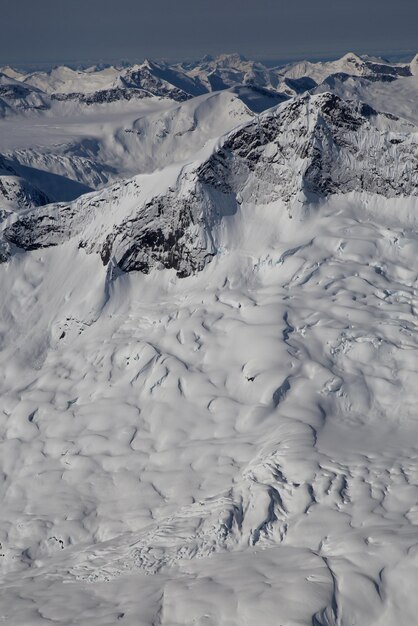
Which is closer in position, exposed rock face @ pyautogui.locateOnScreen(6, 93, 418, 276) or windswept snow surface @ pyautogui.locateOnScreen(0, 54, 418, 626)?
windswept snow surface @ pyautogui.locateOnScreen(0, 54, 418, 626)

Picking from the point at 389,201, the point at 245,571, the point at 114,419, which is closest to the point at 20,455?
the point at 114,419

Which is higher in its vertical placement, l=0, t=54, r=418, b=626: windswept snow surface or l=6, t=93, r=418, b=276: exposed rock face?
l=6, t=93, r=418, b=276: exposed rock face

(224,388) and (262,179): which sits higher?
(262,179)

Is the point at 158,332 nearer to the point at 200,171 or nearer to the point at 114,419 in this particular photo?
the point at 114,419

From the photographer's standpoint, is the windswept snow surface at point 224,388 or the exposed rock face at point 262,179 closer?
the windswept snow surface at point 224,388

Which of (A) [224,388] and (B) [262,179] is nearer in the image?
(A) [224,388]
